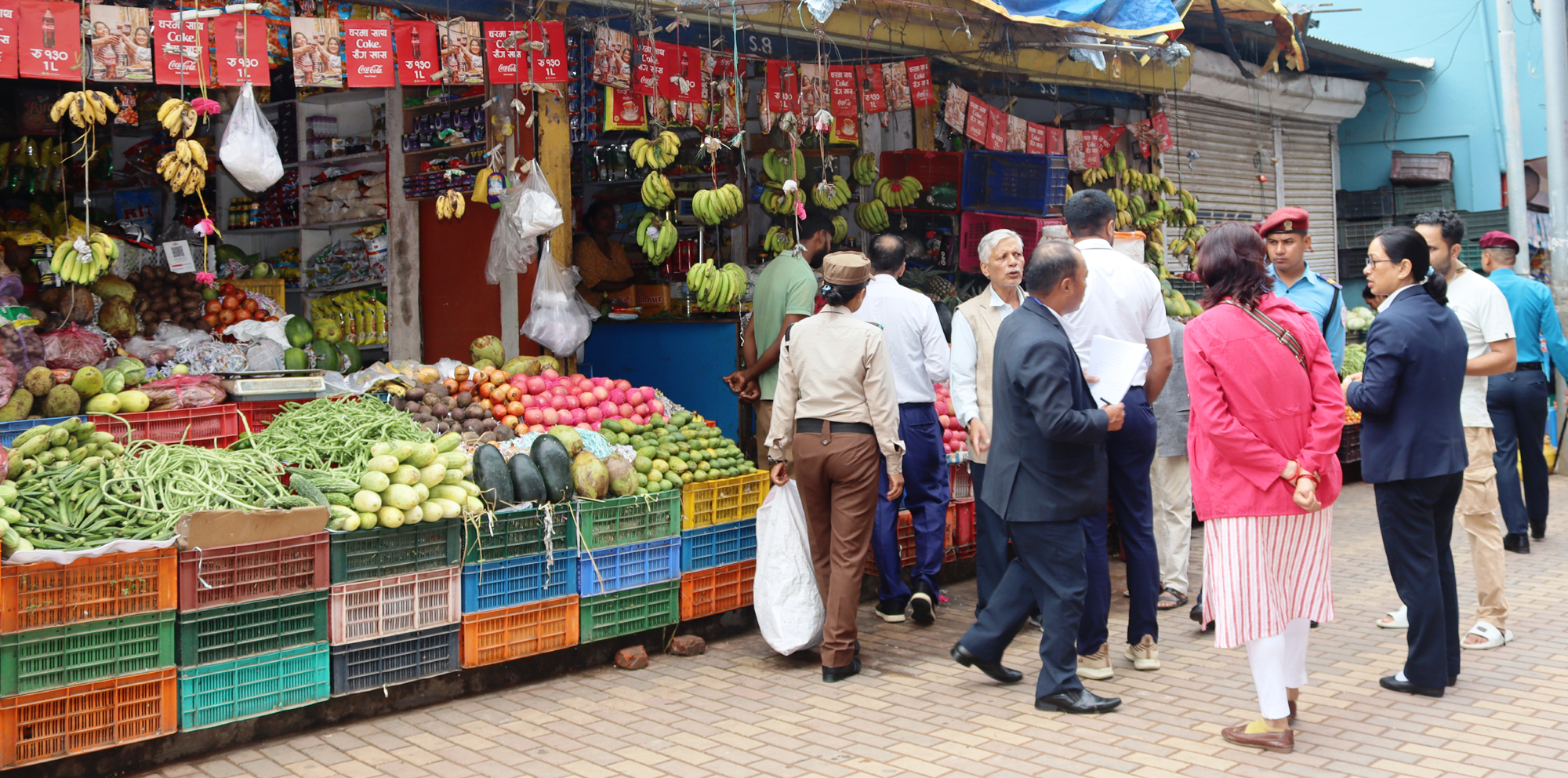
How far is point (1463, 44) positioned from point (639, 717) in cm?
1558

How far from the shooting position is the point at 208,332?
317 inches

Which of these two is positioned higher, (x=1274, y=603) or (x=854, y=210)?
(x=854, y=210)

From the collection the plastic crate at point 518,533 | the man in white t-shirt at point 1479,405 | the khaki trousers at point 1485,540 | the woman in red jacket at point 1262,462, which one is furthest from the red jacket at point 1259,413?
the plastic crate at point 518,533

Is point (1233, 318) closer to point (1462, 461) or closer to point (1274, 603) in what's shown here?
point (1274, 603)

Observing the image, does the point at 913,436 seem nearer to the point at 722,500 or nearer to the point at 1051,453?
the point at 722,500

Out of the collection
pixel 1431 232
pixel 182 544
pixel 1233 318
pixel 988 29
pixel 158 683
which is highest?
pixel 988 29

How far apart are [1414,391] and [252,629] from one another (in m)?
4.84

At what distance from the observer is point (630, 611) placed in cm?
584

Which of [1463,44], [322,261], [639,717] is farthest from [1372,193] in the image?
[639,717]

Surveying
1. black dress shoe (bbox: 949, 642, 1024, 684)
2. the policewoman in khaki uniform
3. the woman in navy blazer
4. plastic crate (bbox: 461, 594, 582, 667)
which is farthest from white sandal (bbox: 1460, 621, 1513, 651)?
plastic crate (bbox: 461, 594, 582, 667)

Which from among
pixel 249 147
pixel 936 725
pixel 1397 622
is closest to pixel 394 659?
pixel 936 725

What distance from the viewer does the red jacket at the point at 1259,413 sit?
14.0ft

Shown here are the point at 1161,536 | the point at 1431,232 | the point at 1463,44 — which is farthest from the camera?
the point at 1463,44

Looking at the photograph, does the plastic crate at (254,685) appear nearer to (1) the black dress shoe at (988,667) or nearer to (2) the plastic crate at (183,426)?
(2) the plastic crate at (183,426)
